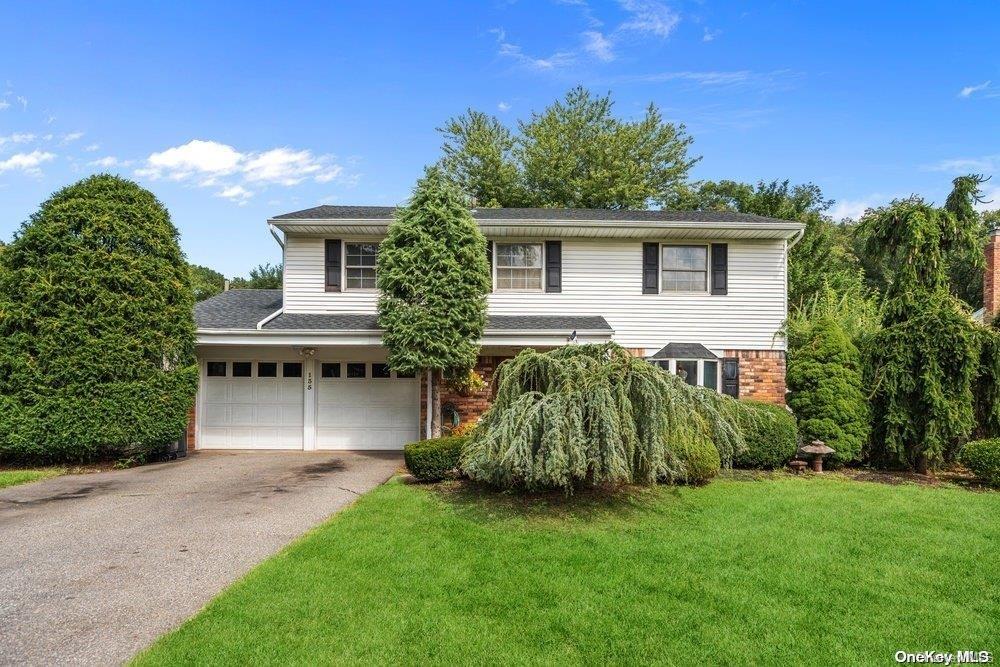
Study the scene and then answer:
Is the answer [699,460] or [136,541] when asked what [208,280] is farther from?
[699,460]

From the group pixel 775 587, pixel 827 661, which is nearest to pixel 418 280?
pixel 775 587

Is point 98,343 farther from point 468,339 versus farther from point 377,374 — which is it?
point 468,339

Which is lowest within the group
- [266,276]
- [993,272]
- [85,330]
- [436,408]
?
[436,408]

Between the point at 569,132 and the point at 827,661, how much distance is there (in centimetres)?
2870

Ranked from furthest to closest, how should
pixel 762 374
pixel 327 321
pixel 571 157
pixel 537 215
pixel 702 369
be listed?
pixel 571 157, pixel 537 215, pixel 762 374, pixel 702 369, pixel 327 321

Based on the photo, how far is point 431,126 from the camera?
98.4 feet

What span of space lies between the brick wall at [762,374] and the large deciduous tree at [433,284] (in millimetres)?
6383

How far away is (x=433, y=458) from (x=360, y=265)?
5.97m

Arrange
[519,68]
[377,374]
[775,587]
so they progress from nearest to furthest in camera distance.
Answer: [775,587]
[377,374]
[519,68]

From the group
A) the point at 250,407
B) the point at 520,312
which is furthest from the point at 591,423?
the point at 250,407

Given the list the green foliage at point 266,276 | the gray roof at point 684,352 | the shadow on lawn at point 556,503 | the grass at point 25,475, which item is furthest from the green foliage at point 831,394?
the green foliage at point 266,276

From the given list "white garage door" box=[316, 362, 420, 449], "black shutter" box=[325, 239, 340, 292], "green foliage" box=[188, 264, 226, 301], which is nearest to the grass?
"white garage door" box=[316, 362, 420, 449]

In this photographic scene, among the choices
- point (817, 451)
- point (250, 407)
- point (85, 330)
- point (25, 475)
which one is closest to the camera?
point (25, 475)

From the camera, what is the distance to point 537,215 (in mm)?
13617
